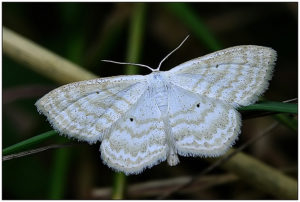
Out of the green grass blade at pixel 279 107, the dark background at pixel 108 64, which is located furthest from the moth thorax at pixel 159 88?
the dark background at pixel 108 64

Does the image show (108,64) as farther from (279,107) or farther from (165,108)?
(279,107)

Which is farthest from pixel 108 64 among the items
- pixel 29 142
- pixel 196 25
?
pixel 29 142

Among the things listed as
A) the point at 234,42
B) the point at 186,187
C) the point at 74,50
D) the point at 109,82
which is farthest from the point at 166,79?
the point at 234,42

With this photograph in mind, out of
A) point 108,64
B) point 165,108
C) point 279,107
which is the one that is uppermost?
point 279,107

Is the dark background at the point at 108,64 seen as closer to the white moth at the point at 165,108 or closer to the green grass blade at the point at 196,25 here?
the green grass blade at the point at 196,25

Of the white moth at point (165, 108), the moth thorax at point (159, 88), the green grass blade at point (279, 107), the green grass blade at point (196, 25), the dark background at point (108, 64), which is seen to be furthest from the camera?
the dark background at point (108, 64)

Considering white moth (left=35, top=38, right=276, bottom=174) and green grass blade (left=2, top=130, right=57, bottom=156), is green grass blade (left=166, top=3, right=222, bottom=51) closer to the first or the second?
white moth (left=35, top=38, right=276, bottom=174)

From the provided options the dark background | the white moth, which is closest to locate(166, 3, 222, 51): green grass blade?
the dark background
